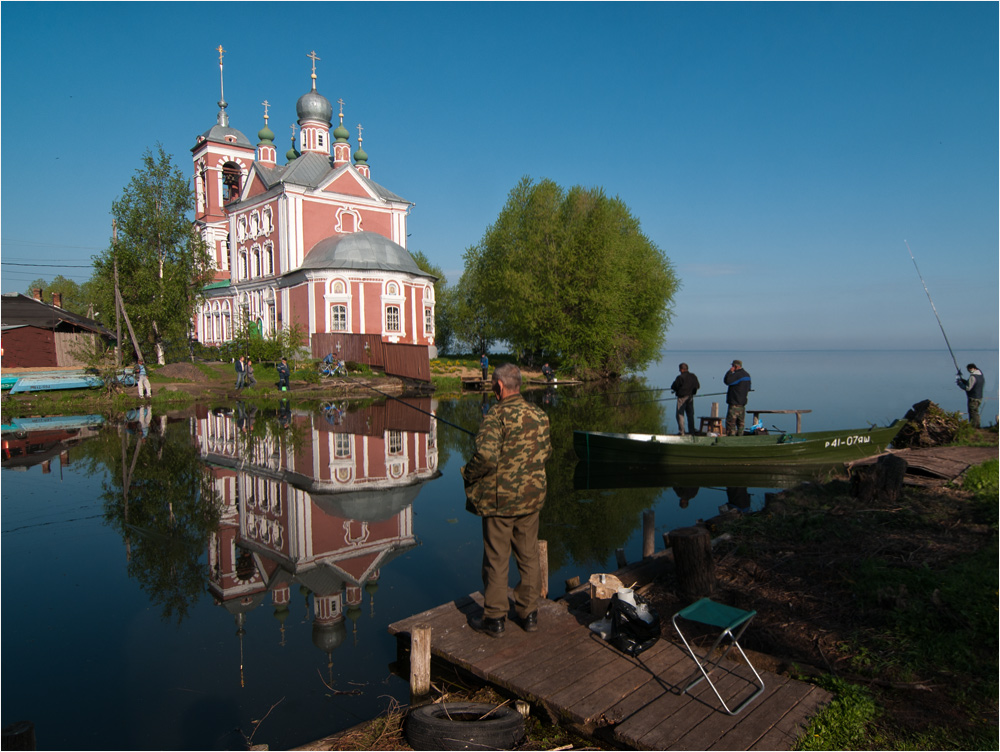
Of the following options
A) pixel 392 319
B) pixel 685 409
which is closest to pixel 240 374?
pixel 392 319

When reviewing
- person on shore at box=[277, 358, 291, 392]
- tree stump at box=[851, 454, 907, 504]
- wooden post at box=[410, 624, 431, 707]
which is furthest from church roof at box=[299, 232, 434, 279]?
wooden post at box=[410, 624, 431, 707]

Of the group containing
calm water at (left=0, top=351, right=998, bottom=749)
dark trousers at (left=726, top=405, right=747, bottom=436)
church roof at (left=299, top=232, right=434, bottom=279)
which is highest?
church roof at (left=299, top=232, right=434, bottom=279)

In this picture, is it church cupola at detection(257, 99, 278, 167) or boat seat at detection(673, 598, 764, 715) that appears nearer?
boat seat at detection(673, 598, 764, 715)

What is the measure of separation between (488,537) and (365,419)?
689 inches

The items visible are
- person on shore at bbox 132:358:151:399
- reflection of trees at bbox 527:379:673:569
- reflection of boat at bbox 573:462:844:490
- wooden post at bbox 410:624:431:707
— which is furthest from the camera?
person on shore at bbox 132:358:151:399

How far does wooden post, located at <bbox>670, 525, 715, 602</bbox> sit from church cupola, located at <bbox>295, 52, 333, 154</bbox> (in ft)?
144

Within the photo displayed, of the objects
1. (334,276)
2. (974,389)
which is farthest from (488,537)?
(334,276)

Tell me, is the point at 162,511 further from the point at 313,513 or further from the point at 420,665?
the point at 420,665

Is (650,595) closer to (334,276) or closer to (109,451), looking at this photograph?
(109,451)

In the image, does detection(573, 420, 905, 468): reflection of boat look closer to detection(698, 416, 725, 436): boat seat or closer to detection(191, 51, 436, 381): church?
detection(698, 416, 725, 436): boat seat

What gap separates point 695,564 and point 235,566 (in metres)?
5.61

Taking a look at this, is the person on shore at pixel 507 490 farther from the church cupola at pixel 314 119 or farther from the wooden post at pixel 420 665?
the church cupola at pixel 314 119

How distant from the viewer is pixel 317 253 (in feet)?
123

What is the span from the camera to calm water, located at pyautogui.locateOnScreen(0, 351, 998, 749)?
16.5ft
